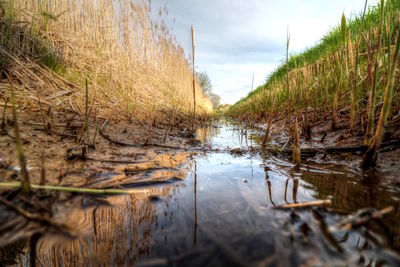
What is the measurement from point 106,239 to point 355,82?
4.80 feet

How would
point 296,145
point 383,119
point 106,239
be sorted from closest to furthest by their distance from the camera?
point 106,239 → point 383,119 → point 296,145

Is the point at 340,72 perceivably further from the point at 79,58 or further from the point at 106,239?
the point at 79,58

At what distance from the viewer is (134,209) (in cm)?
67

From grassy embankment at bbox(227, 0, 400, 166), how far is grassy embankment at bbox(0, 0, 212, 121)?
1637 millimetres

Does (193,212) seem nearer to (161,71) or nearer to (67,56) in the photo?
(67,56)

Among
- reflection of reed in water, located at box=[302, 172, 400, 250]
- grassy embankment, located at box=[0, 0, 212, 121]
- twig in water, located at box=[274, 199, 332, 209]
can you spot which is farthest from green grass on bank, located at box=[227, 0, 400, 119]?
grassy embankment, located at box=[0, 0, 212, 121]

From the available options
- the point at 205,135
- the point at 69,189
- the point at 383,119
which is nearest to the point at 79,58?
the point at 205,135

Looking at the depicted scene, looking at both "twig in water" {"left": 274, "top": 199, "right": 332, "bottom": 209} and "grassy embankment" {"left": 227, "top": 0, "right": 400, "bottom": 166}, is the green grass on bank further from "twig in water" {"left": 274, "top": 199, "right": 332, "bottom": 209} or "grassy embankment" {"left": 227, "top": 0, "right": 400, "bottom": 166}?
"twig in water" {"left": 274, "top": 199, "right": 332, "bottom": 209}

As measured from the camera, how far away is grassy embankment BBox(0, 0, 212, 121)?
5.96 feet

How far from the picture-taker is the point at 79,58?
8.24ft

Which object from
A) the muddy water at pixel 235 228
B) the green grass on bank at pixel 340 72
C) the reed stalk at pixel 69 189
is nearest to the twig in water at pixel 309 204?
the muddy water at pixel 235 228

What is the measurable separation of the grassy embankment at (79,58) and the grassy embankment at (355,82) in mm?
1637

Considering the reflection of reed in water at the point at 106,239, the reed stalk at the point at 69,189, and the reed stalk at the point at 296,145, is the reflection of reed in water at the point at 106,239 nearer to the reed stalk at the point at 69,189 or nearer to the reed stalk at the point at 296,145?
the reed stalk at the point at 69,189

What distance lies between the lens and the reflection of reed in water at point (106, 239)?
466mm
